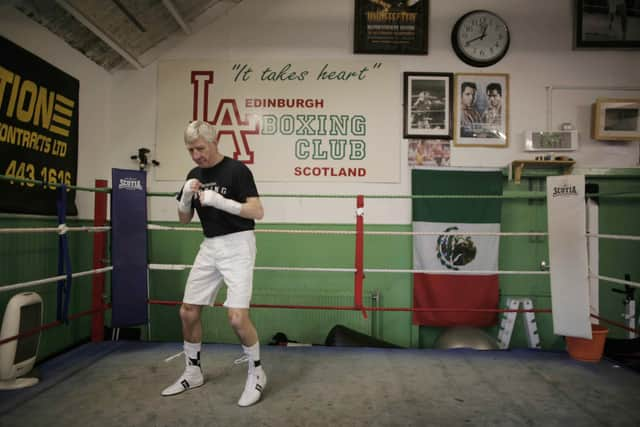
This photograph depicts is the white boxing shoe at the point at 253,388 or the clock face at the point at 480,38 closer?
the white boxing shoe at the point at 253,388

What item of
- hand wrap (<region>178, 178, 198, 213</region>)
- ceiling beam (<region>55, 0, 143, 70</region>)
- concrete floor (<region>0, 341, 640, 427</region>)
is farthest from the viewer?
ceiling beam (<region>55, 0, 143, 70</region>)

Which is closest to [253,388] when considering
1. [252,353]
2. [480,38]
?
[252,353]

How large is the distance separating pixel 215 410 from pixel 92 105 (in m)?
2.82

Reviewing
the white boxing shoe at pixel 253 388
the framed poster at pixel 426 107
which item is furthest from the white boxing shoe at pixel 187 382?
the framed poster at pixel 426 107

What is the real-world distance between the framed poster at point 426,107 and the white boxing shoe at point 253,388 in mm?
2425

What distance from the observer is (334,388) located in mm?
1776

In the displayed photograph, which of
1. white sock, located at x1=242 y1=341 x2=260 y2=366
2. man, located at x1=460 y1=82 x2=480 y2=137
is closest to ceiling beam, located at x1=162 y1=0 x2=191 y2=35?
man, located at x1=460 y1=82 x2=480 y2=137

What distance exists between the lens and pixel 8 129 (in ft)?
7.30

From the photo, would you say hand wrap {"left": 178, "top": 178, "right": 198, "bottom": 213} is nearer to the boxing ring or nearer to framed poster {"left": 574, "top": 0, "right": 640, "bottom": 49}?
the boxing ring

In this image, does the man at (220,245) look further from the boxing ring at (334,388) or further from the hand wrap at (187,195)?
the boxing ring at (334,388)

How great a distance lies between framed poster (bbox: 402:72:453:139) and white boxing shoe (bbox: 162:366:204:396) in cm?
254

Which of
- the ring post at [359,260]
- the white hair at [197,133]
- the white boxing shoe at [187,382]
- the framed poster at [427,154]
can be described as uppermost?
the framed poster at [427,154]

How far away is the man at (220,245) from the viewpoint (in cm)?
159

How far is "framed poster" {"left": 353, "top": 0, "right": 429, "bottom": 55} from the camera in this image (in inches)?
130
